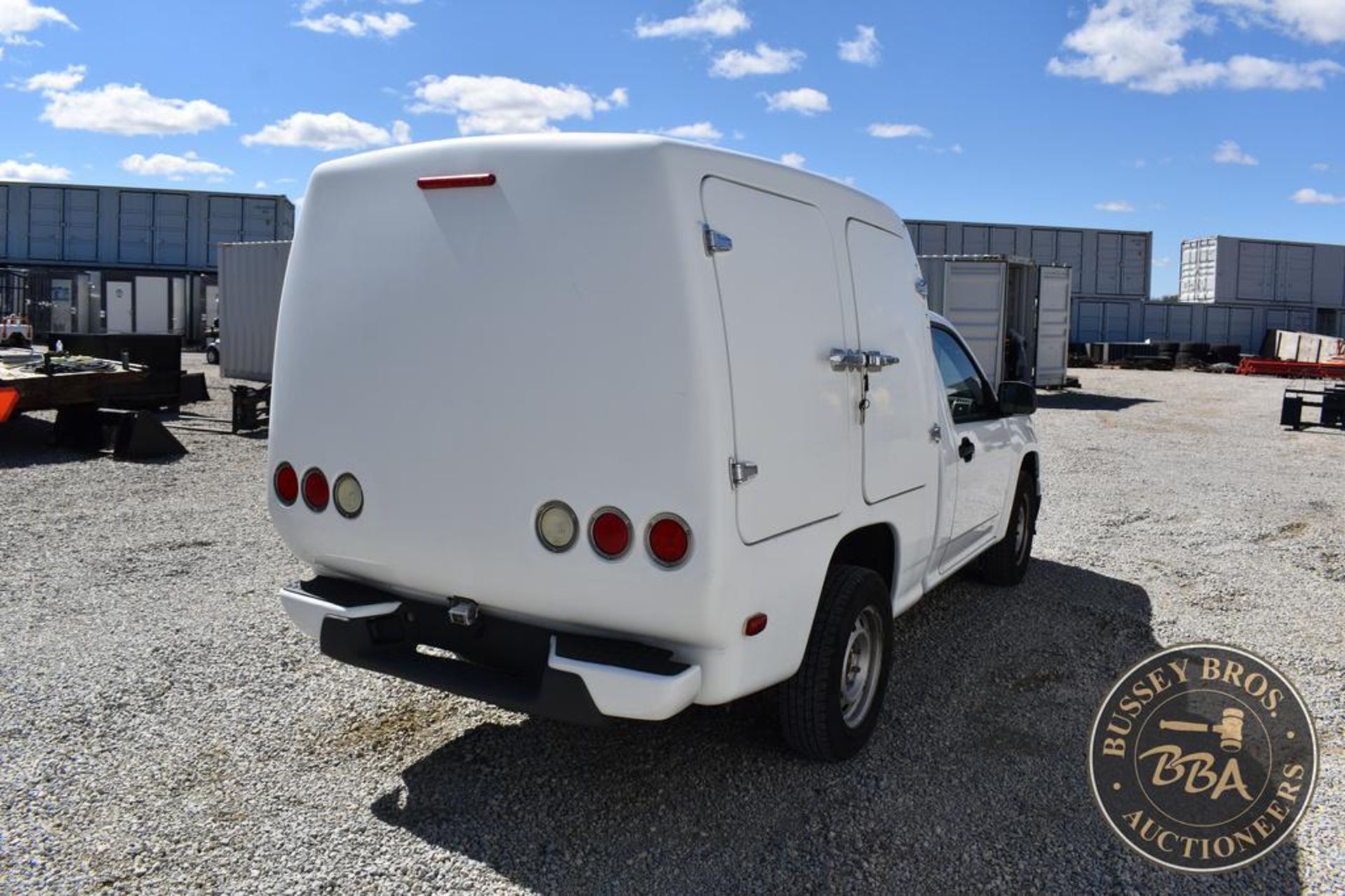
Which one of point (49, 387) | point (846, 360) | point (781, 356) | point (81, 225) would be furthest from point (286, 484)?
point (81, 225)

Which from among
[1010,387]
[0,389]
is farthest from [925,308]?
[0,389]

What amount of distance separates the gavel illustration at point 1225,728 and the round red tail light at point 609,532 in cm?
262

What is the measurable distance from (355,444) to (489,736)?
1.36m

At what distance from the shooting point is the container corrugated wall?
1870 centimetres

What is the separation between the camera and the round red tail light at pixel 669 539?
3.01 m

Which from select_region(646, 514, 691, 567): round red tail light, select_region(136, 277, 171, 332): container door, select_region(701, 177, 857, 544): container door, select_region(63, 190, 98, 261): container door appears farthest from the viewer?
select_region(63, 190, 98, 261): container door

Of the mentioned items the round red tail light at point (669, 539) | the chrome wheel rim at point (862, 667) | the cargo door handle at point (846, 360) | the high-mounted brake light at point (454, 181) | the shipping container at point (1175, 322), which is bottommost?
the chrome wheel rim at point (862, 667)

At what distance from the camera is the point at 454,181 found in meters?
3.34

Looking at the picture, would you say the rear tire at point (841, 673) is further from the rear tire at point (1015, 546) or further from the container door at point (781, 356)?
the rear tire at point (1015, 546)

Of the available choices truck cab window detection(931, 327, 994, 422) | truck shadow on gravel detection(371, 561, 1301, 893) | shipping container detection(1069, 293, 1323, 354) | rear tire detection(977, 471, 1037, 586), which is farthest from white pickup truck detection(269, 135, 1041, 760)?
shipping container detection(1069, 293, 1323, 354)

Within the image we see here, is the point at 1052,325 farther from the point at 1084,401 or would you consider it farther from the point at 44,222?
the point at 44,222

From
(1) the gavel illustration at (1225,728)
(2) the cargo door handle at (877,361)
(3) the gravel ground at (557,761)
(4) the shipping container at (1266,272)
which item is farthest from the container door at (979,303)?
(4) the shipping container at (1266,272)

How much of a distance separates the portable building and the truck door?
551 inches

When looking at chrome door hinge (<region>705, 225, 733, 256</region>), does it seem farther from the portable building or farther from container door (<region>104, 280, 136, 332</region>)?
container door (<region>104, 280, 136, 332</region>)
